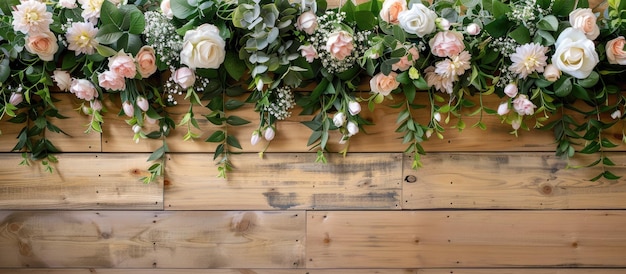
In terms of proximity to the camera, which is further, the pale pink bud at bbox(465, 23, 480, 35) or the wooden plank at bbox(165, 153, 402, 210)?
the wooden plank at bbox(165, 153, 402, 210)

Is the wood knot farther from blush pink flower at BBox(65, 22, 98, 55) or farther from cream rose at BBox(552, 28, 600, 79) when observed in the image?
blush pink flower at BBox(65, 22, 98, 55)

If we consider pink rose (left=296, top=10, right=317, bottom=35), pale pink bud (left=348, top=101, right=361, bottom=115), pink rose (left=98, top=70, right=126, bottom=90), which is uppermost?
pink rose (left=296, top=10, right=317, bottom=35)

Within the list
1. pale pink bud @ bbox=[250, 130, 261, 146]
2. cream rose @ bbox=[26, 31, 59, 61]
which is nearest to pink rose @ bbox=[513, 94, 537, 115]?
pale pink bud @ bbox=[250, 130, 261, 146]

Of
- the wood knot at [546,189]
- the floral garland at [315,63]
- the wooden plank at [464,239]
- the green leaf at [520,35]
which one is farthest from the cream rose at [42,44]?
the wood knot at [546,189]

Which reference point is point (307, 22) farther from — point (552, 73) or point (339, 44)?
point (552, 73)

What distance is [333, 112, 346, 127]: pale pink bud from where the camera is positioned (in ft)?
4.43

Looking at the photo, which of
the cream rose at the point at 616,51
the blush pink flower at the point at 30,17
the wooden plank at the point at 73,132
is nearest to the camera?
the blush pink flower at the point at 30,17

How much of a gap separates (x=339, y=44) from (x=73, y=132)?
776 mm

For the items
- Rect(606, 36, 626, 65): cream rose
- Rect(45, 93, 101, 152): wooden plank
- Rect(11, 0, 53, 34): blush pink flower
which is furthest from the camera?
Rect(45, 93, 101, 152): wooden plank

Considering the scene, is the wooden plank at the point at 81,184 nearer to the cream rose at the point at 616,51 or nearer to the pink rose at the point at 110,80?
the pink rose at the point at 110,80

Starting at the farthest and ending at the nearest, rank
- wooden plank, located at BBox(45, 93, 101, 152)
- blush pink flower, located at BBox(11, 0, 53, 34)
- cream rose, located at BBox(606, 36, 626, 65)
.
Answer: wooden plank, located at BBox(45, 93, 101, 152), cream rose, located at BBox(606, 36, 626, 65), blush pink flower, located at BBox(11, 0, 53, 34)

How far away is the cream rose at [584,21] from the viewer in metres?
1.30

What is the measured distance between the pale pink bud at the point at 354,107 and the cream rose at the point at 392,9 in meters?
0.22

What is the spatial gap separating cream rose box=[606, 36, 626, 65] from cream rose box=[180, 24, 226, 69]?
98 centimetres
